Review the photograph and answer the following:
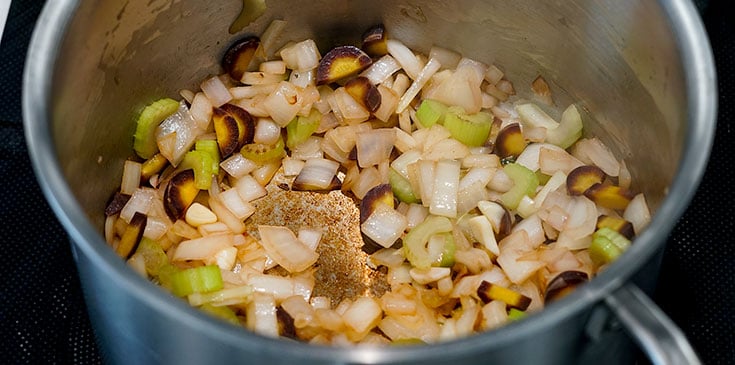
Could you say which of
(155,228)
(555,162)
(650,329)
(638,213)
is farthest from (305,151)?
(650,329)

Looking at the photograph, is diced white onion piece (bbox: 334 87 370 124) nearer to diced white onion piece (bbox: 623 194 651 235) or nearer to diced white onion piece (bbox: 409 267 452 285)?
diced white onion piece (bbox: 409 267 452 285)

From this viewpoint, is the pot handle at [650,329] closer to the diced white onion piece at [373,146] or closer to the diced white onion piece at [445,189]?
the diced white onion piece at [445,189]

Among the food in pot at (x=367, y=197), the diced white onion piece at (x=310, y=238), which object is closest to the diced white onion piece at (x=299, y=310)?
the food in pot at (x=367, y=197)

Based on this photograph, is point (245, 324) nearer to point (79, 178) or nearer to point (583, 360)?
point (79, 178)

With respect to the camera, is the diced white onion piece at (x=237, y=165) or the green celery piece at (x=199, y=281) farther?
the diced white onion piece at (x=237, y=165)

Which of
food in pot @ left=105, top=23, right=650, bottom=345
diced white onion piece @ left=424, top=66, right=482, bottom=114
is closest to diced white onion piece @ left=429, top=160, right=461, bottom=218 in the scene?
food in pot @ left=105, top=23, right=650, bottom=345

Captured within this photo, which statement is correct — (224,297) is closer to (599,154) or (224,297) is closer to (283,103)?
(283,103)
